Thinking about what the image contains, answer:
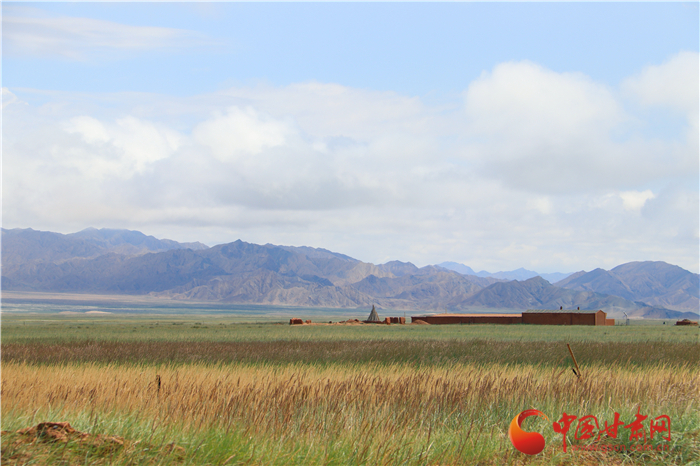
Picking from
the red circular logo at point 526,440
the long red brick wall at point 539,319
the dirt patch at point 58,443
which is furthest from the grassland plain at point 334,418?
the long red brick wall at point 539,319

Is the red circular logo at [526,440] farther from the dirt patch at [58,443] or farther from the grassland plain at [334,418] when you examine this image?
the dirt patch at [58,443]

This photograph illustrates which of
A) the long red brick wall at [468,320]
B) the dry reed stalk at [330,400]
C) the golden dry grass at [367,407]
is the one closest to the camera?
the golden dry grass at [367,407]

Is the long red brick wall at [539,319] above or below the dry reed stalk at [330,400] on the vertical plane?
below

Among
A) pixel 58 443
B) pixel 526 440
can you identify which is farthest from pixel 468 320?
pixel 58 443

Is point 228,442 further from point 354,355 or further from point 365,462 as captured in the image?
point 354,355

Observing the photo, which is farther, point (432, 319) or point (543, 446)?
point (432, 319)

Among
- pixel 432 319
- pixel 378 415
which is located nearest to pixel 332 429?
pixel 378 415

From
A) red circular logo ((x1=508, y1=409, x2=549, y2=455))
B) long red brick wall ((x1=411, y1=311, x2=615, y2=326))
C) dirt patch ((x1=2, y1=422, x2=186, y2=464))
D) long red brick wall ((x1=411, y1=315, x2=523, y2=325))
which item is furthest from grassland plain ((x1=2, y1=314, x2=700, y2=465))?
long red brick wall ((x1=411, y1=315, x2=523, y2=325))

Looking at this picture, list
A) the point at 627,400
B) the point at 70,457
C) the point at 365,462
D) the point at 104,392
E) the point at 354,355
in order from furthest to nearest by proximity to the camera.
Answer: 1. the point at 354,355
2. the point at 104,392
3. the point at 627,400
4. the point at 365,462
5. the point at 70,457

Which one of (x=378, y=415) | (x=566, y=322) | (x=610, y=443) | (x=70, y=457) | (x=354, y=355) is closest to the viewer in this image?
(x=70, y=457)

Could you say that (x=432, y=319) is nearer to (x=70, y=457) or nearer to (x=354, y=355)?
(x=354, y=355)

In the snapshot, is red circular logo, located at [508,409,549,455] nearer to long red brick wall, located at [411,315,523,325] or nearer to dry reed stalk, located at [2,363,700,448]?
dry reed stalk, located at [2,363,700,448]

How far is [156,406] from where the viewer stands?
36.0 feet

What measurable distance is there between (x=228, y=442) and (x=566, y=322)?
9896 centimetres
